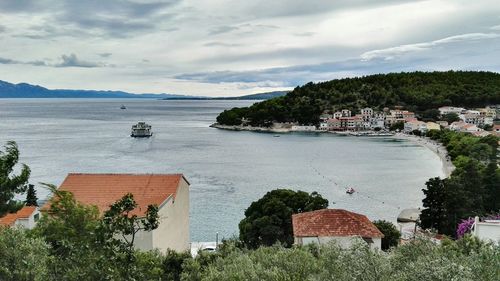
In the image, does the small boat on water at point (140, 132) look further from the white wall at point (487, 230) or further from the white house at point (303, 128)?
the white wall at point (487, 230)

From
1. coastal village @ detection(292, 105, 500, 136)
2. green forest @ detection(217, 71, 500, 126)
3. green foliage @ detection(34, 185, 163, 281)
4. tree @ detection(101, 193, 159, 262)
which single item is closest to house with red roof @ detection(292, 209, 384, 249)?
green foliage @ detection(34, 185, 163, 281)

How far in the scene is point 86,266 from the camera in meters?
10.7

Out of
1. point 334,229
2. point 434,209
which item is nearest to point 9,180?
point 334,229

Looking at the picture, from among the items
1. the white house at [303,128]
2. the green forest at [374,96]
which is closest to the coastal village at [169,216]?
the white house at [303,128]

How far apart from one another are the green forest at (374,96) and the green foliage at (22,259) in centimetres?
12273

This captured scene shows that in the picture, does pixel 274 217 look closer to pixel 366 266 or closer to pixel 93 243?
pixel 93 243

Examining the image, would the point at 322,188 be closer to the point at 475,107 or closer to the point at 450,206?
the point at 450,206

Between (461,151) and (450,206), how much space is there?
41.4 m

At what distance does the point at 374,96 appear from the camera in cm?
15050

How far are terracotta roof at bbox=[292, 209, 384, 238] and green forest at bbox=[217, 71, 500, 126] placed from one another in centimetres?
11108

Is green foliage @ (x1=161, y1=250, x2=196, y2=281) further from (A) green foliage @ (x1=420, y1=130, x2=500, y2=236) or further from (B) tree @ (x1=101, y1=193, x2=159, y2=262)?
(A) green foliage @ (x1=420, y1=130, x2=500, y2=236)

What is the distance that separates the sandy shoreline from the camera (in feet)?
209

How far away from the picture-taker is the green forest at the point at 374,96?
136 metres

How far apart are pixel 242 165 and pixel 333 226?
152 ft
